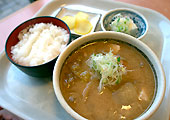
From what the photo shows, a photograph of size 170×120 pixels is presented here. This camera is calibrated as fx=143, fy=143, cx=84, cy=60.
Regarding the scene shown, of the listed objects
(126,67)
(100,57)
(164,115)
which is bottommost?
(164,115)

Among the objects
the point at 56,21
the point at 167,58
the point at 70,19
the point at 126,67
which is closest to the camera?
the point at 126,67

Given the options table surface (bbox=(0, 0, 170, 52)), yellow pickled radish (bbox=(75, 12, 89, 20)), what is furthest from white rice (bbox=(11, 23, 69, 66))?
table surface (bbox=(0, 0, 170, 52))

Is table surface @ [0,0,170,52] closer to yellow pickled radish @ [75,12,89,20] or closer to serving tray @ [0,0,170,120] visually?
serving tray @ [0,0,170,120]

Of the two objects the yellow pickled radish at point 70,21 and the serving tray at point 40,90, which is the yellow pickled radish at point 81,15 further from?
the serving tray at point 40,90

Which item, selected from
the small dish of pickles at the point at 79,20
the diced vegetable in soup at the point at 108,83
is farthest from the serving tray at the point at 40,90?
the diced vegetable in soup at the point at 108,83

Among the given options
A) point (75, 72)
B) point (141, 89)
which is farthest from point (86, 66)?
point (141, 89)

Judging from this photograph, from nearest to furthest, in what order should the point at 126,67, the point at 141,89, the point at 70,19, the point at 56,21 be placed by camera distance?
the point at 141,89
the point at 126,67
the point at 56,21
the point at 70,19

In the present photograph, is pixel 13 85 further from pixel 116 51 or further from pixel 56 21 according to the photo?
pixel 116 51
